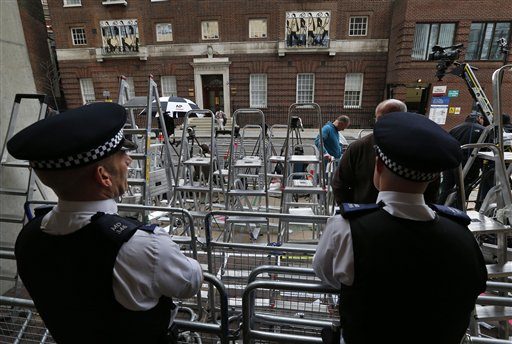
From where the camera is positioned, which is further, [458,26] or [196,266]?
[458,26]

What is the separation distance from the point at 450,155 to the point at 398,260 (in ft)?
1.50

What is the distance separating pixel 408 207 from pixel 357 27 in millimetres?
21622

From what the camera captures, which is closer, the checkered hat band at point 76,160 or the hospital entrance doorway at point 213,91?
the checkered hat band at point 76,160

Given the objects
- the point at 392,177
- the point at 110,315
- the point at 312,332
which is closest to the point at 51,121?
the point at 110,315

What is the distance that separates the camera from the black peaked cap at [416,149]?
1.09 meters

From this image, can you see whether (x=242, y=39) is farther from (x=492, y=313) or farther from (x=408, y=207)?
(x=408, y=207)

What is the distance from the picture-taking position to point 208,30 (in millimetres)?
20250

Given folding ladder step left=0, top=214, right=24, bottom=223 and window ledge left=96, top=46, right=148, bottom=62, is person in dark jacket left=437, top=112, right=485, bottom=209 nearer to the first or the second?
folding ladder step left=0, top=214, right=24, bottom=223

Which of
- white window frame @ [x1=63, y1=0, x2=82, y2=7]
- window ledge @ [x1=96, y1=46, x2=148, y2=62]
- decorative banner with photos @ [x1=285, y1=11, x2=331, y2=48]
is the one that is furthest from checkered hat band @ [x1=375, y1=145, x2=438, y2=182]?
white window frame @ [x1=63, y1=0, x2=82, y2=7]

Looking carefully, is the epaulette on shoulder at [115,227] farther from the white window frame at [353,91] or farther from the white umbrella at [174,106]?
the white window frame at [353,91]

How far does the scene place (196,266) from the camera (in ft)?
4.19

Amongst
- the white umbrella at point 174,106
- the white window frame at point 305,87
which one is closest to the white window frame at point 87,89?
the white window frame at point 305,87

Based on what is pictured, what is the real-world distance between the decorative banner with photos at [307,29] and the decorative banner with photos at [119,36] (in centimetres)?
1108

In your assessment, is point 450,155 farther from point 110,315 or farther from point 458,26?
point 458,26
